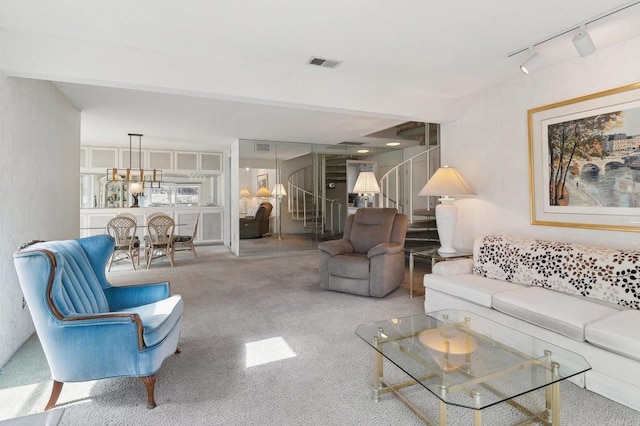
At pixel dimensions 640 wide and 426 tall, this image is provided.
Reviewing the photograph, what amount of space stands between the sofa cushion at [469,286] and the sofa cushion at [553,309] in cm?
10

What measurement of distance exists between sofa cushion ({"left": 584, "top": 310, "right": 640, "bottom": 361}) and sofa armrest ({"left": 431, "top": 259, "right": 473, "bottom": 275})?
1276mm

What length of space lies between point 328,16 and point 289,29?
1.11ft

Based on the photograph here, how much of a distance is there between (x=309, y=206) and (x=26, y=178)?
5.12m

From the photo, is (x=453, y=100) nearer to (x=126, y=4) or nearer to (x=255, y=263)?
(x=126, y=4)

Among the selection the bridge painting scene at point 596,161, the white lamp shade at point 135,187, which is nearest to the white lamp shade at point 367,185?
the bridge painting scene at point 596,161

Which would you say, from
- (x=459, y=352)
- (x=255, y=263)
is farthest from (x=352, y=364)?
(x=255, y=263)

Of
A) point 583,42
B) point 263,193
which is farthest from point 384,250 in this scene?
point 263,193

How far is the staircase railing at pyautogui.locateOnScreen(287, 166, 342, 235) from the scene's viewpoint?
286 inches

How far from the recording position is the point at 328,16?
7.42 feet

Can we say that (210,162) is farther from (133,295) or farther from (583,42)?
(583,42)

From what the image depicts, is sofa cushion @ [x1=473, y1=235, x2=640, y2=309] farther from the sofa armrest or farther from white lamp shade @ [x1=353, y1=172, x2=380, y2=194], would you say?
white lamp shade @ [x1=353, y1=172, x2=380, y2=194]

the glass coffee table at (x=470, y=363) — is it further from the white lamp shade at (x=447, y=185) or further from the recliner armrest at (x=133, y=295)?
the white lamp shade at (x=447, y=185)

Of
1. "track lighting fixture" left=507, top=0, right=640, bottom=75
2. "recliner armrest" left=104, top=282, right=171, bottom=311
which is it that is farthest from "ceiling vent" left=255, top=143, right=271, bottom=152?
"track lighting fixture" left=507, top=0, right=640, bottom=75

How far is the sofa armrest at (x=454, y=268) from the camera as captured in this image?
10.5 feet
